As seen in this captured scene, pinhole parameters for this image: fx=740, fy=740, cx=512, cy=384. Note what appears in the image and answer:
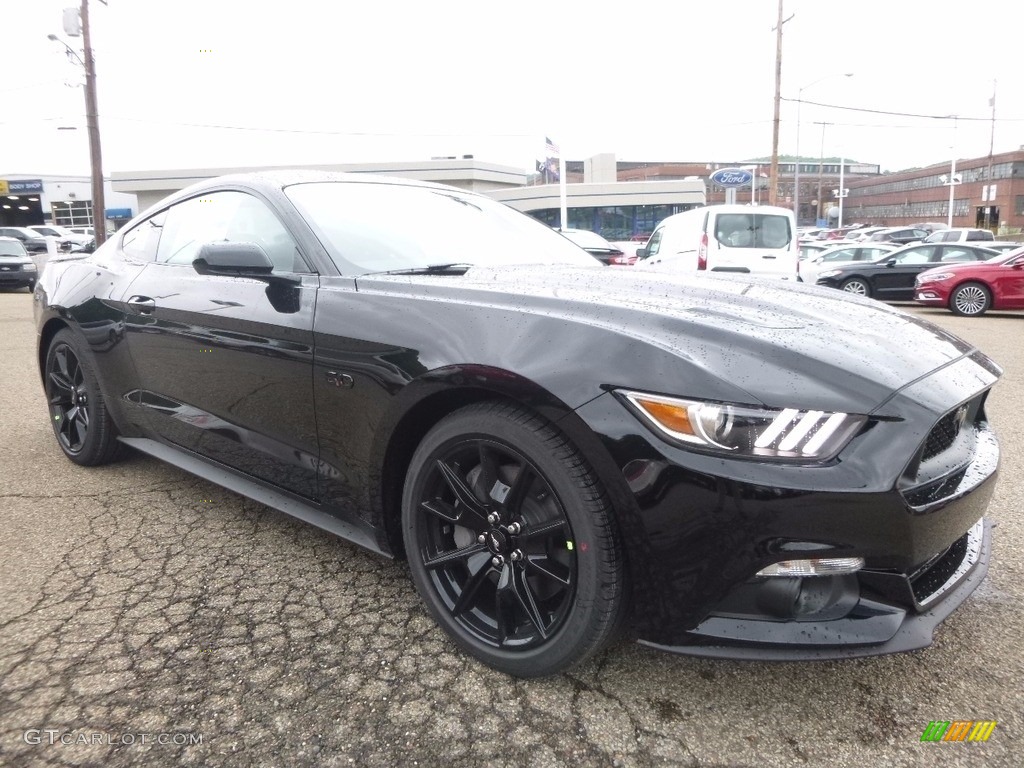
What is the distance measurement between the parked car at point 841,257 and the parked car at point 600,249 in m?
4.10

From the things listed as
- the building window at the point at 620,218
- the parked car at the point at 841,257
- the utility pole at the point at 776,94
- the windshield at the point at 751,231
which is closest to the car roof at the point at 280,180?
the windshield at the point at 751,231

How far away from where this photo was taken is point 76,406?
3965 millimetres

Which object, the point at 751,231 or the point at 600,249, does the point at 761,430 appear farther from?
the point at 751,231

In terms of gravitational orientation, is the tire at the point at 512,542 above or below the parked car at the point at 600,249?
below

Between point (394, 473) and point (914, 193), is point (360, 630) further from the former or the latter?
point (914, 193)

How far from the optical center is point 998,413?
507 cm

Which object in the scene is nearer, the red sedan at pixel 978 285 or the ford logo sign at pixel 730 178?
the red sedan at pixel 978 285

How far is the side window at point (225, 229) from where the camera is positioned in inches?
108

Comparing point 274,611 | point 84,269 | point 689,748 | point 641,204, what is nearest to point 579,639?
point 689,748

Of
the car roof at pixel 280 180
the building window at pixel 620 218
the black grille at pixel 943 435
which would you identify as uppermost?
the building window at pixel 620 218

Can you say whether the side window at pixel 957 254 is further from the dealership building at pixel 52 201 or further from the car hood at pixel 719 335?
the dealership building at pixel 52 201

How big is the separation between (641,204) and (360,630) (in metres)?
48.4

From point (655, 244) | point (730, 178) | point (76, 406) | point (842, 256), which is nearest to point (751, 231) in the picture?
point (655, 244)

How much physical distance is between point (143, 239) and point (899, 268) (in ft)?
49.0
